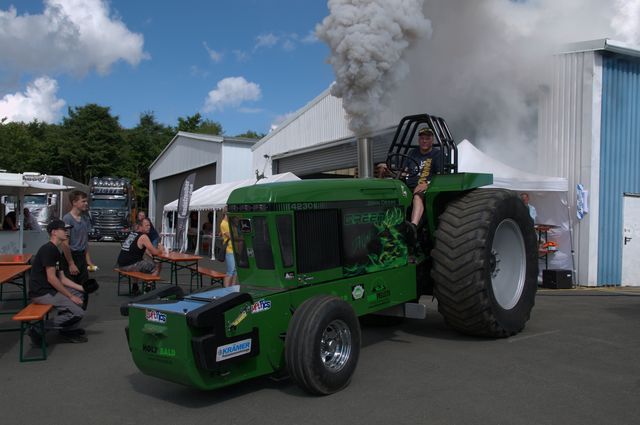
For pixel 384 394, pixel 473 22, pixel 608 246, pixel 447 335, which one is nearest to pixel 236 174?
pixel 473 22

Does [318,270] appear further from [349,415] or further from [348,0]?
[348,0]

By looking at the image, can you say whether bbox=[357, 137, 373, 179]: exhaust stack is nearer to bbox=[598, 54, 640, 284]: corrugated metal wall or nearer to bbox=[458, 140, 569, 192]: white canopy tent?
bbox=[458, 140, 569, 192]: white canopy tent

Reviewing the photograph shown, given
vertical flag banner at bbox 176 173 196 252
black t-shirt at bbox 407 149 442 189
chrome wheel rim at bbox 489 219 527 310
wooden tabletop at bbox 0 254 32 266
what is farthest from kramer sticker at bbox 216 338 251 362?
vertical flag banner at bbox 176 173 196 252

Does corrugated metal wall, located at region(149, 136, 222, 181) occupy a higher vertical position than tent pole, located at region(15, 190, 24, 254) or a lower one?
higher

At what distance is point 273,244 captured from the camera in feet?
15.0

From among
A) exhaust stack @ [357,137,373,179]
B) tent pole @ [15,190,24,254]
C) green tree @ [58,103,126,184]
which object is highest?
green tree @ [58,103,126,184]

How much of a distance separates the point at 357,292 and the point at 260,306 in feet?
3.80

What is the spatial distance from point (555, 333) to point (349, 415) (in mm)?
3606

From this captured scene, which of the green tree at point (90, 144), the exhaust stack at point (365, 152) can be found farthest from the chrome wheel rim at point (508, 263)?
the green tree at point (90, 144)

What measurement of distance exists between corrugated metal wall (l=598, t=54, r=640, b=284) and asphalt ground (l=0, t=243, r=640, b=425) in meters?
5.41

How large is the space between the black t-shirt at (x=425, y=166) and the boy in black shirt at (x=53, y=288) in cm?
392

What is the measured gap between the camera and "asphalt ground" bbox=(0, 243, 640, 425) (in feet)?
13.0

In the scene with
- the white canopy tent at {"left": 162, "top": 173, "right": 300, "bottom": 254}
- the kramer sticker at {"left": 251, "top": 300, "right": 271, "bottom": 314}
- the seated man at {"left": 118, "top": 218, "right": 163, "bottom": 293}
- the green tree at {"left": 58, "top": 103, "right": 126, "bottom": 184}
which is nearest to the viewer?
the kramer sticker at {"left": 251, "top": 300, "right": 271, "bottom": 314}

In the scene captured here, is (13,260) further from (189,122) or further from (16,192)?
(189,122)
